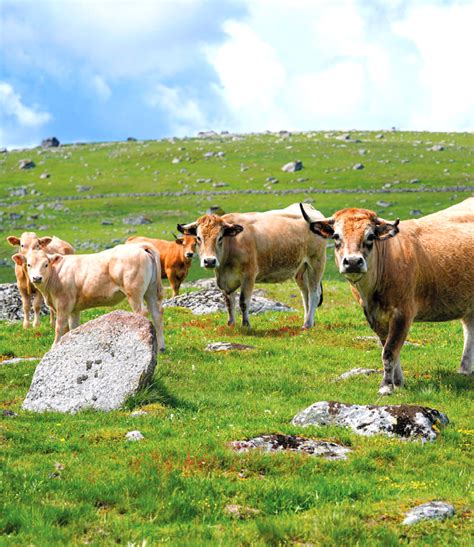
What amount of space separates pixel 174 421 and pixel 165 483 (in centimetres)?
310

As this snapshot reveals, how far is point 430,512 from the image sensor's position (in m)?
7.99

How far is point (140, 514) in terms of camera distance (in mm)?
8055

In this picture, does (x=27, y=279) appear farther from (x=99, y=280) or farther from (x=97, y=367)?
(x=97, y=367)

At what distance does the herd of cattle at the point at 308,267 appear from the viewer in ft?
45.8

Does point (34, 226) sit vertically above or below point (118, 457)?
above

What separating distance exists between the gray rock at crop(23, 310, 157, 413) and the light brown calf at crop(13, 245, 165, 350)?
14.4ft

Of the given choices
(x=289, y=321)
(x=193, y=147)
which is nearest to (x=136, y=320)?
(x=289, y=321)

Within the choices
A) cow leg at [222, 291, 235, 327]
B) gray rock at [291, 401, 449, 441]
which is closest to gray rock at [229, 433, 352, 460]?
gray rock at [291, 401, 449, 441]

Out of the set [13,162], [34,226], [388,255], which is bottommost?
[388,255]

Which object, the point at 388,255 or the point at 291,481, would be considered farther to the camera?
the point at 388,255

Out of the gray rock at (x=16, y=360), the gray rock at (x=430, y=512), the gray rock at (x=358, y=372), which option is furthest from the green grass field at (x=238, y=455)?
the gray rock at (x=358, y=372)

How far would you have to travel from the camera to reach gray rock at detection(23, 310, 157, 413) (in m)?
13.1

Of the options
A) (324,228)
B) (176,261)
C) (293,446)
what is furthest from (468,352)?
(176,261)

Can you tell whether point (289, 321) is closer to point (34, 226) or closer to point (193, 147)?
point (34, 226)
